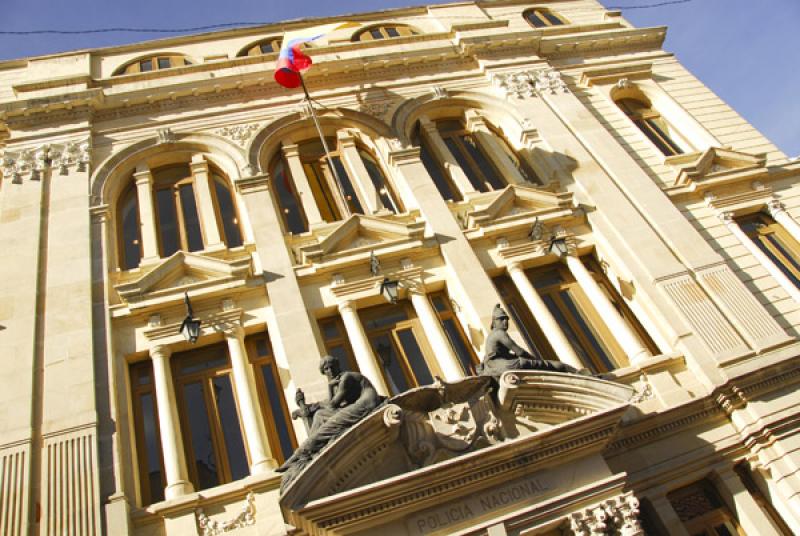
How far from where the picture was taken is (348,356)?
502 inches

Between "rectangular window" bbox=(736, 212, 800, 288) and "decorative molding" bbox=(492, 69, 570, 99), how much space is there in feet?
21.2

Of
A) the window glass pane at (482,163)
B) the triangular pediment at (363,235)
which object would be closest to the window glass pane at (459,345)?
the triangular pediment at (363,235)

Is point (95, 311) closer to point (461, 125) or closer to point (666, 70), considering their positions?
point (461, 125)

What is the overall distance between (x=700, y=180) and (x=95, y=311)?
15003 mm

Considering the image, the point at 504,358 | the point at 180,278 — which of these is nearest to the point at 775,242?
the point at 504,358

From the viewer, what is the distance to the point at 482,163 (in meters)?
17.4

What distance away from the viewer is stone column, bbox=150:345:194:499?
10531 millimetres

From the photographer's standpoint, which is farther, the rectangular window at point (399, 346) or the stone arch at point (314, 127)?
the stone arch at point (314, 127)

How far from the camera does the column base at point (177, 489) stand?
408 inches

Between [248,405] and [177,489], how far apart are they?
1863 mm

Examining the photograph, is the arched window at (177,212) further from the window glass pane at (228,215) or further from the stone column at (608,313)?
the stone column at (608,313)

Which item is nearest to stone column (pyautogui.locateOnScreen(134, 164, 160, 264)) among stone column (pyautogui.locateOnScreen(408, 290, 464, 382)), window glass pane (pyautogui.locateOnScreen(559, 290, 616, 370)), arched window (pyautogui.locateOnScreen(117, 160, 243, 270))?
arched window (pyautogui.locateOnScreen(117, 160, 243, 270))

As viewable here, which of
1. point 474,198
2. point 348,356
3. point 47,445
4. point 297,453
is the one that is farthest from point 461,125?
point 47,445

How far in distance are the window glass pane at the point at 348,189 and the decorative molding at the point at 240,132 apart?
2329 millimetres
